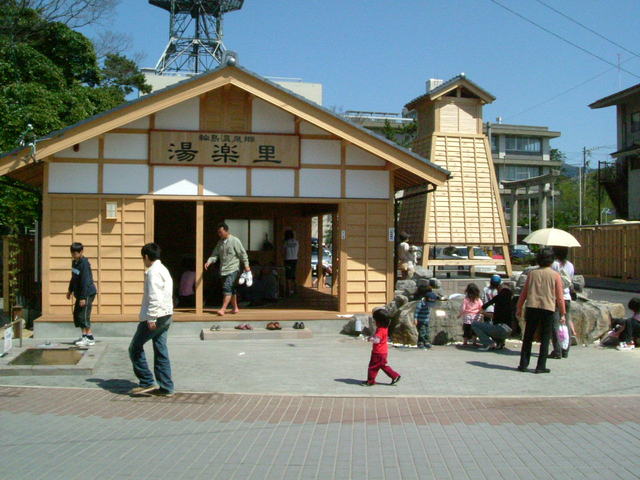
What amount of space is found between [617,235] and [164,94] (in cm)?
2185

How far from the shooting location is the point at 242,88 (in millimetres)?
12172

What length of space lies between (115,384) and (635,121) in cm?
3733

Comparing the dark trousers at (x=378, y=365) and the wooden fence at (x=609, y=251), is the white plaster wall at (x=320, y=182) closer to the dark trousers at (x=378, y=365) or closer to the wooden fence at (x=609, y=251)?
the dark trousers at (x=378, y=365)

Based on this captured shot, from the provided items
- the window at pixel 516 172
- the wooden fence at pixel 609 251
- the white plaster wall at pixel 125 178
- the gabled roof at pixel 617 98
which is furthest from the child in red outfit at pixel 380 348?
the window at pixel 516 172

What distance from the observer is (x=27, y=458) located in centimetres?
572

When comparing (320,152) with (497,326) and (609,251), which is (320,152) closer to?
(497,326)

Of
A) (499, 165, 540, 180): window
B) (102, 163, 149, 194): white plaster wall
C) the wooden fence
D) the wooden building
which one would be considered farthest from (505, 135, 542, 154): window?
(102, 163, 149, 194): white plaster wall

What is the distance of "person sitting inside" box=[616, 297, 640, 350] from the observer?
11.6 metres

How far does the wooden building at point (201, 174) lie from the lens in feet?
40.3

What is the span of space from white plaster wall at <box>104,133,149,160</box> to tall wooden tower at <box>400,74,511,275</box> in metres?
8.02

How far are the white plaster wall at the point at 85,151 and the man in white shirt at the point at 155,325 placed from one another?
17.4ft

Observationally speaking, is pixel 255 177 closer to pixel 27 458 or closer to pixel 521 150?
pixel 27 458

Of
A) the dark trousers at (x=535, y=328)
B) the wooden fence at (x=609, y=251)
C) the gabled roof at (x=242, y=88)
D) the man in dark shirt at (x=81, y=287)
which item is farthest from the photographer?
the wooden fence at (x=609, y=251)

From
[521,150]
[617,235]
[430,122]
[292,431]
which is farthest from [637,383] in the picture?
[521,150]
